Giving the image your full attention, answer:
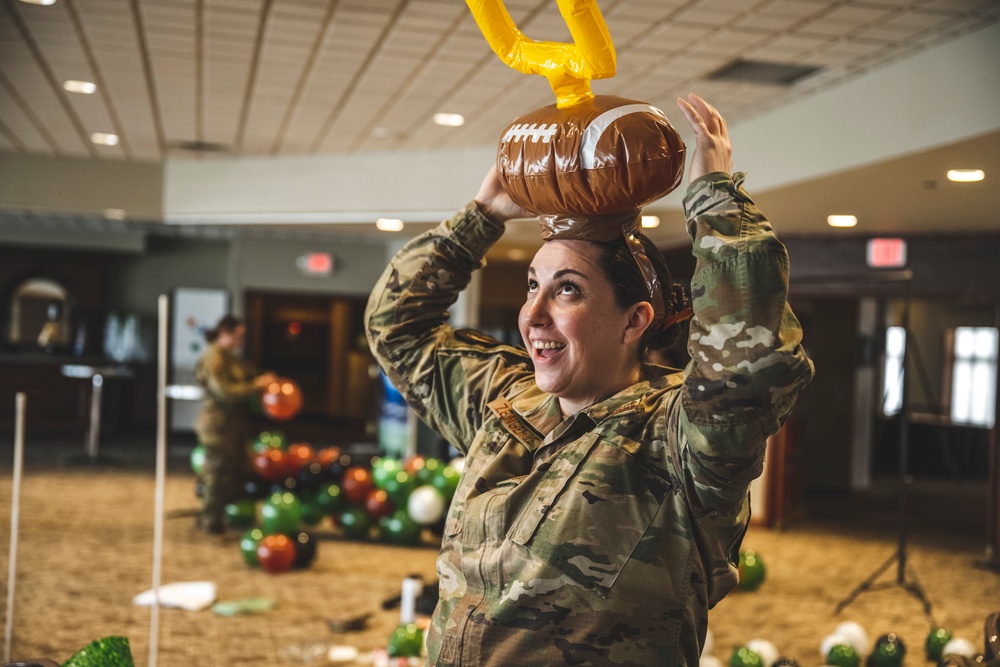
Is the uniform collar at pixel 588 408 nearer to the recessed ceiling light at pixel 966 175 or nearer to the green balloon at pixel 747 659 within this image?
the green balloon at pixel 747 659

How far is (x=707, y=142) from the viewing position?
131 centimetres

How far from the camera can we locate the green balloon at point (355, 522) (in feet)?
22.6

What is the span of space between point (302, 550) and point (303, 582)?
0.99 ft

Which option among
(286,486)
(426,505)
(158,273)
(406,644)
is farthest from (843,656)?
(158,273)

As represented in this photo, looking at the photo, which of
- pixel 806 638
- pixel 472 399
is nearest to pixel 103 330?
pixel 806 638

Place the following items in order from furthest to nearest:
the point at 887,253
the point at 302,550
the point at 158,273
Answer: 1. the point at 158,273
2. the point at 887,253
3. the point at 302,550

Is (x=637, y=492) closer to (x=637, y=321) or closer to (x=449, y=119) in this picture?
(x=637, y=321)

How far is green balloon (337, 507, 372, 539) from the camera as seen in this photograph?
6898 millimetres

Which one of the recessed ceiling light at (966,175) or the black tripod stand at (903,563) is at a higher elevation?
the recessed ceiling light at (966,175)

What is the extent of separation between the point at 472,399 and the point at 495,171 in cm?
43

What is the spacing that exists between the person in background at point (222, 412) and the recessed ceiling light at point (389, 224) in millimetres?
2419

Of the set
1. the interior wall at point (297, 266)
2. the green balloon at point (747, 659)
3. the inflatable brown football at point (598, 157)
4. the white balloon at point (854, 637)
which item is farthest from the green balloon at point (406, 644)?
the interior wall at point (297, 266)

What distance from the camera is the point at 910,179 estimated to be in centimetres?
540

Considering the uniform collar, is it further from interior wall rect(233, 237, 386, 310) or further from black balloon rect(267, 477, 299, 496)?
interior wall rect(233, 237, 386, 310)
